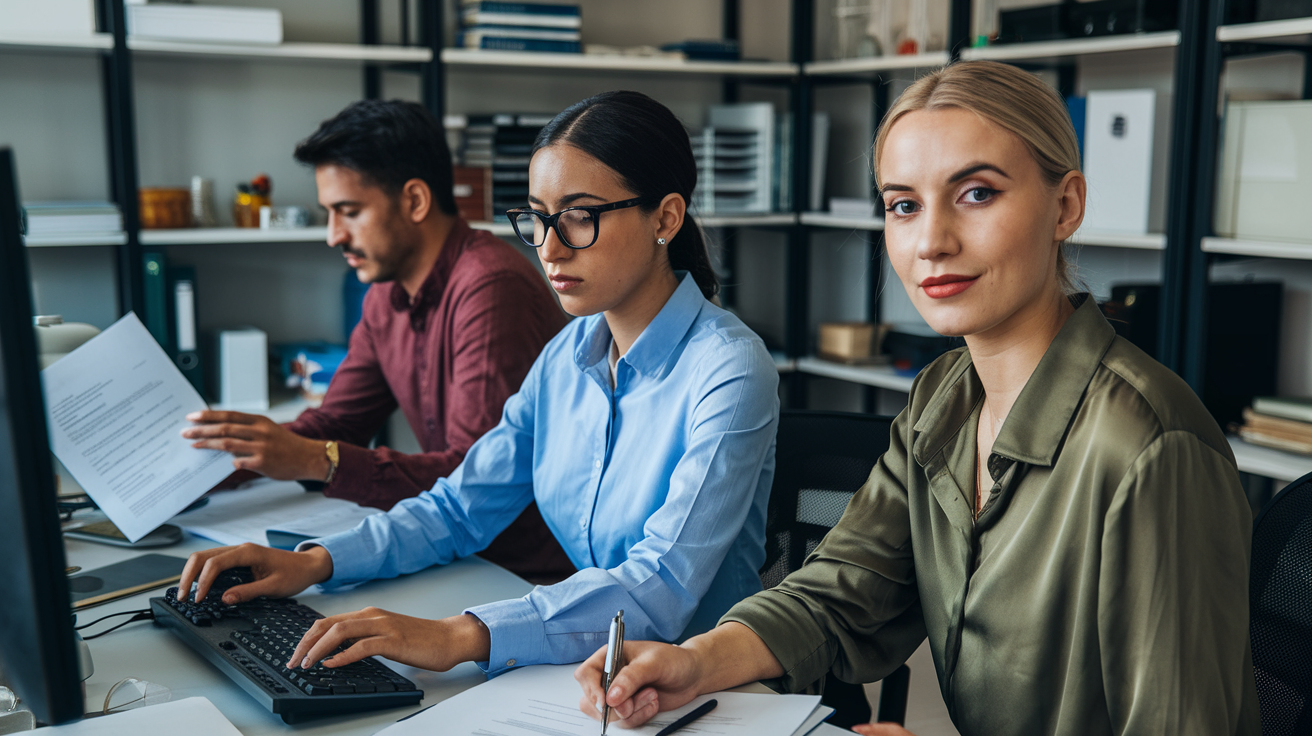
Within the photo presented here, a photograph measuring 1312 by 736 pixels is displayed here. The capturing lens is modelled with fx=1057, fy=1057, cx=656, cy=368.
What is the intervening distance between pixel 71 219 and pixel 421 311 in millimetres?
1096

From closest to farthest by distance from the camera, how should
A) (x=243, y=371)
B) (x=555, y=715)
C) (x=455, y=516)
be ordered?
1. (x=555, y=715)
2. (x=455, y=516)
3. (x=243, y=371)

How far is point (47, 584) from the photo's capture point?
2.14 feet

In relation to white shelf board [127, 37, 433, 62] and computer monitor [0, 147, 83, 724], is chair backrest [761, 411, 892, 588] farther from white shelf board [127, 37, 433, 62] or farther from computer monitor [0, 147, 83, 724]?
white shelf board [127, 37, 433, 62]

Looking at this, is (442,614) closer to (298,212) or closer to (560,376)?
(560,376)

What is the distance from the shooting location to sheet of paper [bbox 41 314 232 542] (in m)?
1.44

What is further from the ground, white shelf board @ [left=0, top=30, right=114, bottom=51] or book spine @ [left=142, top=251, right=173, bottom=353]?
white shelf board @ [left=0, top=30, right=114, bottom=51]

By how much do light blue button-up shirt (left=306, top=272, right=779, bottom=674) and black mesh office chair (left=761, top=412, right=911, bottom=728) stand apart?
72mm

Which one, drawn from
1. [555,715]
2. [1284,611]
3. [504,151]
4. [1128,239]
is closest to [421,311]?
[504,151]

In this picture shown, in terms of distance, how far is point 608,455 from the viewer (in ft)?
4.59

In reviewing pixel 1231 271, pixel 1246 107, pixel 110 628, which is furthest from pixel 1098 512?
pixel 1231 271

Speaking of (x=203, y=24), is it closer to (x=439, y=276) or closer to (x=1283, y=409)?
(x=439, y=276)

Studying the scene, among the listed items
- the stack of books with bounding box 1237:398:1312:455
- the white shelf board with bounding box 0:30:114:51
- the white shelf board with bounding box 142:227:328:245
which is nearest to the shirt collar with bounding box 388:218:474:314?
the white shelf board with bounding box 142:227:328:245

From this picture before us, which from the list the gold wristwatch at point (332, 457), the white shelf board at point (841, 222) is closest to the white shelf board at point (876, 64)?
the white shelf board at point (841, 222)

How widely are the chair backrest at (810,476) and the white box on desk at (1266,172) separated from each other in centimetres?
142
